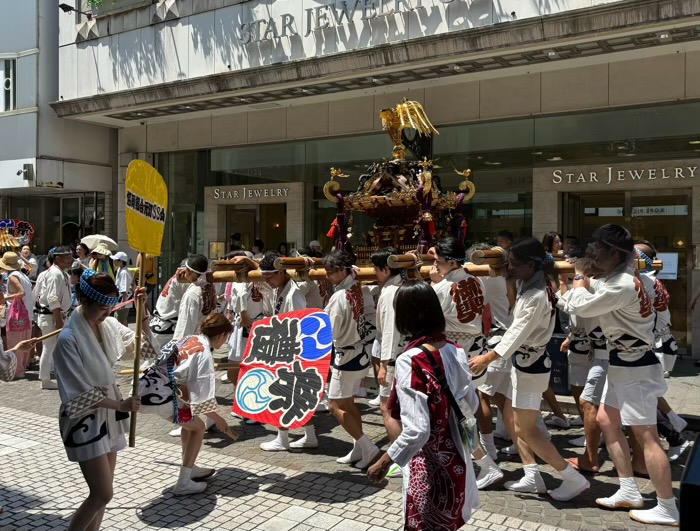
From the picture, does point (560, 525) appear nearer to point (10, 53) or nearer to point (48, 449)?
point (48, 449)

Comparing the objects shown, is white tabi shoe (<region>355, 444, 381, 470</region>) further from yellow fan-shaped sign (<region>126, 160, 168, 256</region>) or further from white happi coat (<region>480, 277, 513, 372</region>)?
yellow fan-shaped sign (<region>126, 160, 168, 256</region>)

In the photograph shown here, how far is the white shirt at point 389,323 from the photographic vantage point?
524cm

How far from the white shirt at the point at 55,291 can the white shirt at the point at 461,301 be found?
5970 mm

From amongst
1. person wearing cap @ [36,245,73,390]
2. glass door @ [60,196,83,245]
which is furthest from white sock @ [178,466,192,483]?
glass door @ [60,196,83,245]

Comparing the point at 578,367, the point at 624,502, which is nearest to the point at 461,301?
the point at 578,367

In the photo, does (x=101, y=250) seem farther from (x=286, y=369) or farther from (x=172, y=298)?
(x=286, y=369)

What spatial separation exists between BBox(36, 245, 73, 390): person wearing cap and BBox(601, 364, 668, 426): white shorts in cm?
726

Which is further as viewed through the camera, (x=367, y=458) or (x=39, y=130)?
(x=39, y=130)

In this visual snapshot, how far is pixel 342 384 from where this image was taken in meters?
A: 5.59

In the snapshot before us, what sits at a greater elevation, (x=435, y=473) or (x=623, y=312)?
(x=623, y=312)

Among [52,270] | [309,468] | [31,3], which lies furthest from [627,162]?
[31,3]

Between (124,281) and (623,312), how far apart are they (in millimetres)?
9332

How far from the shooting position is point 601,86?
11102 millimetres

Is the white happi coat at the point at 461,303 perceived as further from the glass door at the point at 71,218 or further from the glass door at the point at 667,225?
the glass door at the point at 71,218
